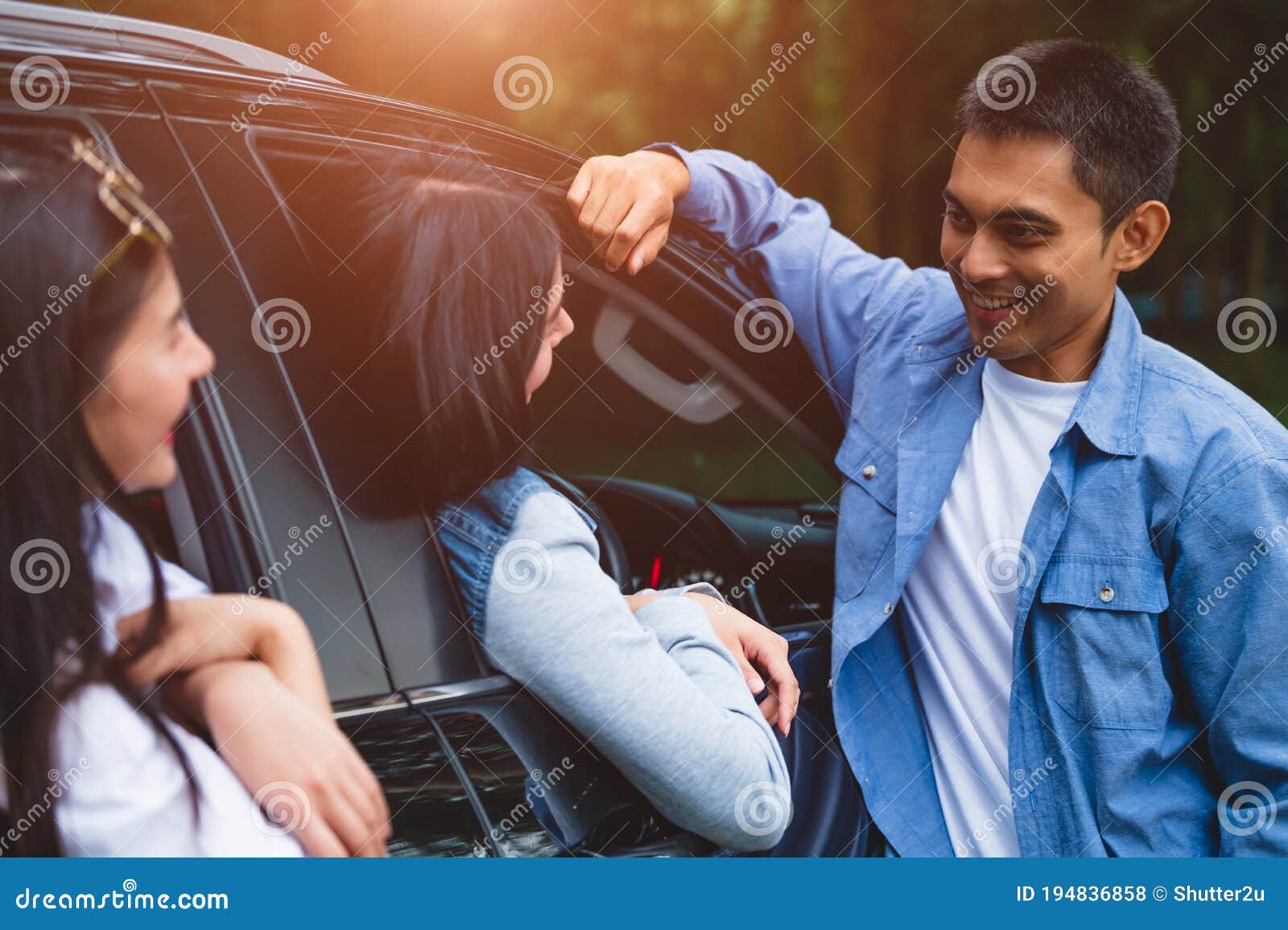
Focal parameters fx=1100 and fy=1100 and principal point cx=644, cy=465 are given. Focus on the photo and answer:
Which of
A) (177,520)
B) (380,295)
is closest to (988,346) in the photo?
(380,295)

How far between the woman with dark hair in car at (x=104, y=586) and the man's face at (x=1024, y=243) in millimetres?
1133
